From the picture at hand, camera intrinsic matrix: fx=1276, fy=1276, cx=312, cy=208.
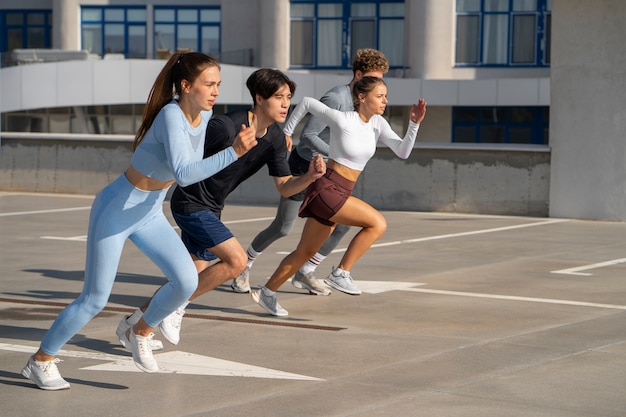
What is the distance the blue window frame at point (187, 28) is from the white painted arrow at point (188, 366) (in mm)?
44300

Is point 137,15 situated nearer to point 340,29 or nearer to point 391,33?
point 340,29

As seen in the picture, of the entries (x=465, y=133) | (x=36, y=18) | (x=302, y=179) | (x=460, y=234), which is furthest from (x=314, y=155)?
(x=36, y=18)

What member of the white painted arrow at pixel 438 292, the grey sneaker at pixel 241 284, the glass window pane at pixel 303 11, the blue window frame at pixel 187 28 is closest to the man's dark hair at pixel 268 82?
the grey sneaker at pixel 241 284

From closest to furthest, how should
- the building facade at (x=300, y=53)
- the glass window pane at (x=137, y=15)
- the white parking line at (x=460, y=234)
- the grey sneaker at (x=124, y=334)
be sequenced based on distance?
the grey sneaker at (x=124, y=334) → the white parking line at (x=460, y=234) → the building facade at (x=300, y=53) → the glass window pane at (x=137, y=15)

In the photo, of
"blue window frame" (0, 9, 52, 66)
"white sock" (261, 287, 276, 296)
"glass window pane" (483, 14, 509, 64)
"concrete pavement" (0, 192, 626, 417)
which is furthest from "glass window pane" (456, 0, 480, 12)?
"white sock" (261, 287, 276, 296)

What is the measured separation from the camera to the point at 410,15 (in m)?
47.0

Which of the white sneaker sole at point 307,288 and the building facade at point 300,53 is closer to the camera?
the white sneaker sole at point 307,288

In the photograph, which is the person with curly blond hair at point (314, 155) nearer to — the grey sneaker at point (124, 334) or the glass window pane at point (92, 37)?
the grey sneaker at point (124, 334)

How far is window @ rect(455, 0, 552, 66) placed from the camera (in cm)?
4650

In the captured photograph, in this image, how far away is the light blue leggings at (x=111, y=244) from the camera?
6.65 m

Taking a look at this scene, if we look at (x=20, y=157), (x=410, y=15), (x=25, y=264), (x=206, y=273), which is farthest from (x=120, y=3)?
(x=206, y=273)

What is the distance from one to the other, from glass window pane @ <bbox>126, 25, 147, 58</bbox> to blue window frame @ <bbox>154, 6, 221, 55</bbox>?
2.04ft

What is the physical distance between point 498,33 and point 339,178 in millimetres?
38552

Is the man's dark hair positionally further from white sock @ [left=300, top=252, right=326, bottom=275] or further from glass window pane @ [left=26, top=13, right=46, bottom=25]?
glass window pane @ [left=26, top=13, right=46, bottom=25]
